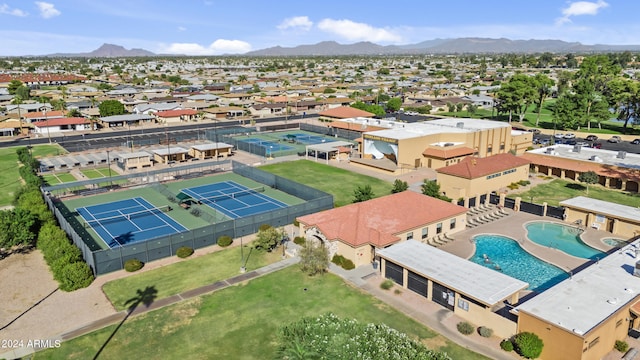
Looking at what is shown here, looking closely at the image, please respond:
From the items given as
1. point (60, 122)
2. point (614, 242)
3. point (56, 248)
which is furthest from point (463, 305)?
point (60, 122)

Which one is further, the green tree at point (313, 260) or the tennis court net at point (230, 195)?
the tennis court net at point (230, 195)

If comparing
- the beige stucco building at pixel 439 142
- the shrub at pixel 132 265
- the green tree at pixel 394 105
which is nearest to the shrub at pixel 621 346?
the shrub at pixel 132 265

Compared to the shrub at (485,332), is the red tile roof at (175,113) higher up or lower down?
higher up

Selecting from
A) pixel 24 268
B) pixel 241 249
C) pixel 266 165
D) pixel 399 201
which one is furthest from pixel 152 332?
pixel 266 165

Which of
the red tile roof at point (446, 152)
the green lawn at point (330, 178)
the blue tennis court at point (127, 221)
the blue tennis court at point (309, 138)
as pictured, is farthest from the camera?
the blue tennis court at point (309, 138)

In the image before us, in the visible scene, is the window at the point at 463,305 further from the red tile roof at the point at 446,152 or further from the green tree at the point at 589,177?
the red tile roof at the point at 446,152

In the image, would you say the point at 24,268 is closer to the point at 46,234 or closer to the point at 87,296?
the point at 46,234
